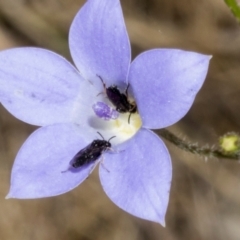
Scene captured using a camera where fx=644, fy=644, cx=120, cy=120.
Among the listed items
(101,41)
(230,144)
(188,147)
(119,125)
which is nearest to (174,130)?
(119,125)

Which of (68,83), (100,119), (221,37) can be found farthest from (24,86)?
(221,37)

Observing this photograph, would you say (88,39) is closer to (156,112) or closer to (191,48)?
(156,112)

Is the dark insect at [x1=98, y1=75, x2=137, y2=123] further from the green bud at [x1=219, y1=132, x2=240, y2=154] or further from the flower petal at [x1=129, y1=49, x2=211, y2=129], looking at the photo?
the green bud at [x1=219, y1=132, x2=240, y2=154]

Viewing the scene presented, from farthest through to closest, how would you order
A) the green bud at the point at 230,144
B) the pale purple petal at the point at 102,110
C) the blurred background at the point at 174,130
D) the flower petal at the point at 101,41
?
1. the blurred background at the point at 174,130
2. the pale purple petal at the point at 102,110
3. the green bud at the point at 230,144
4. the flower petal at the point at 101,41

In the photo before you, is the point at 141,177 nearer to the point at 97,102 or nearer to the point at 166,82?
the point at 166,82

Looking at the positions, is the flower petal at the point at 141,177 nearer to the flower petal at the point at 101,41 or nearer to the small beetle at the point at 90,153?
the small beetle at the point at 90,153

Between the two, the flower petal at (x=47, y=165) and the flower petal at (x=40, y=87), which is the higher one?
the flower petal at (x=40, y=87)

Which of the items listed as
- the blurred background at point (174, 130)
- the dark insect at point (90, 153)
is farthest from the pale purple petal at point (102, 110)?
the blurred background at point (174, 130)

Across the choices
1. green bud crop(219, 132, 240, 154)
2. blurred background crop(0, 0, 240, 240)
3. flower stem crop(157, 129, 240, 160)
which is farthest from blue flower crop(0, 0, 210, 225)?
blurred background crop(0, 0, 240, 240)
